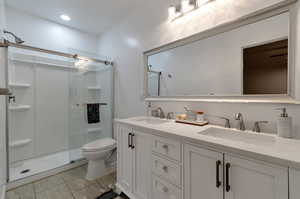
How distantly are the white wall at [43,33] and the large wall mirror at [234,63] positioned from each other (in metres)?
2.00

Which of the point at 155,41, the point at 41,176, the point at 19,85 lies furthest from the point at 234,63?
the point at 19,85

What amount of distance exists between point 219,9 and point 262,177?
1.37 metres

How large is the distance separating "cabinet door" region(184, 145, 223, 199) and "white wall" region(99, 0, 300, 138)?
0.55 meters

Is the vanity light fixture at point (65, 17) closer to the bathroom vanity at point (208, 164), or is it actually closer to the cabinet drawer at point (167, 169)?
the bathroom vanity at point (208, 164)

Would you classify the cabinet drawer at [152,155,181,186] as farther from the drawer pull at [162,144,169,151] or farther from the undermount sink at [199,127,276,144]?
the undermount sink at [199,127,276,144]

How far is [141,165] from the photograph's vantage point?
1336 mm

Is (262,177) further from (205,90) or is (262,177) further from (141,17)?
(141,17)

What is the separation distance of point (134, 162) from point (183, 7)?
1.75 metres

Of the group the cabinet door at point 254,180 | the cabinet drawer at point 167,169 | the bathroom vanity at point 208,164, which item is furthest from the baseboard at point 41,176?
the cabinet door at point 254,180

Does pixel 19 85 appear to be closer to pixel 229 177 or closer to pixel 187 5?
pixel 187 5

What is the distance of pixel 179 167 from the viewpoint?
101cm

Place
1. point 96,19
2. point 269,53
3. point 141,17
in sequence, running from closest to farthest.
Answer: point 269,53 → point 141,17 → point 96,19

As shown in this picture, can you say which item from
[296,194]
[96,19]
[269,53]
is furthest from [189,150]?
[96,19]

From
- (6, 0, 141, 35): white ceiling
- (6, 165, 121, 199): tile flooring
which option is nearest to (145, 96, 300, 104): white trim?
(6, 165, 121, 199): tile flooring
